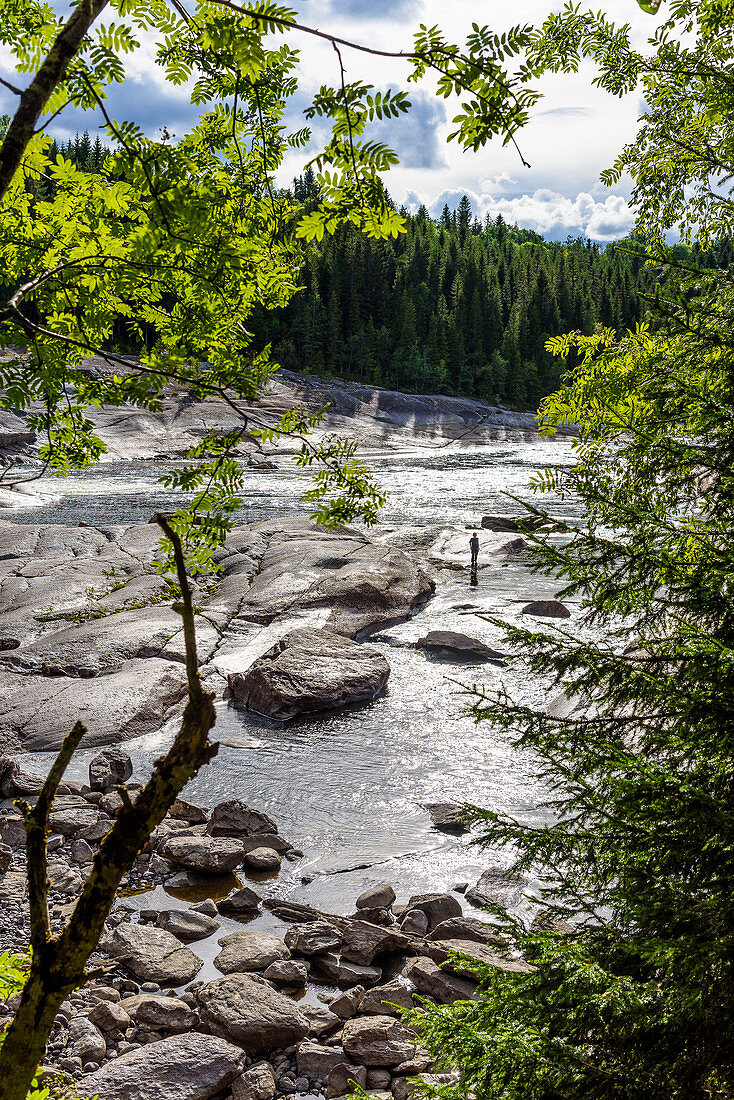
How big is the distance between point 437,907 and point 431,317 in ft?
321

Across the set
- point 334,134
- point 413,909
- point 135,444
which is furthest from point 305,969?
point 135,444

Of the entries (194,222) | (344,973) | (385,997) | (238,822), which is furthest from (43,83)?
(238,822)

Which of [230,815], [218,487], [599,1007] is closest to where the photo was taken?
[599,1007]

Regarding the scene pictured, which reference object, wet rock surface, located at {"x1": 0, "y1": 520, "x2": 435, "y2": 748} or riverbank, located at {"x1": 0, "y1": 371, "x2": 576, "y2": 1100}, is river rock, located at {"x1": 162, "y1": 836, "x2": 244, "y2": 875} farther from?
wet rock surface, located at {"x1": 0, "y1": 520, "x2": 435, "y2": 748}

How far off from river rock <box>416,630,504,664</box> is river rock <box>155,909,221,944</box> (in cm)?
945

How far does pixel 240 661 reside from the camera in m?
16.3

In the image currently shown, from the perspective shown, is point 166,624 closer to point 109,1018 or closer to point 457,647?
point 457,647

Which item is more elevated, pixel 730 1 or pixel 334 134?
pixel 730 1

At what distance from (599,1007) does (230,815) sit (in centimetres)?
777

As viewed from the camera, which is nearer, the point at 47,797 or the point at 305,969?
the point at 47,797

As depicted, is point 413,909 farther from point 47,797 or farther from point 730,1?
point 730,1

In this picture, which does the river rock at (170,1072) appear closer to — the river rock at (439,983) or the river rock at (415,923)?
the river rock at (439,983)

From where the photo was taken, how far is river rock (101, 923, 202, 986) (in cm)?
727

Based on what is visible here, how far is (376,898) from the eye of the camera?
28.4ft
